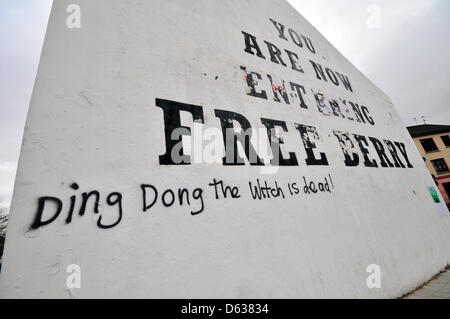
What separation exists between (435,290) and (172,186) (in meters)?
4.56

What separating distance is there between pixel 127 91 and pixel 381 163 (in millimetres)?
5517

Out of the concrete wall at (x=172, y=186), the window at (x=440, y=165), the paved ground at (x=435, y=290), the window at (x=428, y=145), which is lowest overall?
the paved ground at (x=435, y=290)

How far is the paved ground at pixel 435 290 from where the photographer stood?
9.64 ft

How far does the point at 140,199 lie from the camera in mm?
1687

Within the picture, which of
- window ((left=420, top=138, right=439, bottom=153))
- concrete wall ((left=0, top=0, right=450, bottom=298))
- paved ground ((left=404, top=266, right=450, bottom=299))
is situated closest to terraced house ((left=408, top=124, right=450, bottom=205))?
window ((left=420, top=138, right=439, bottom=153))

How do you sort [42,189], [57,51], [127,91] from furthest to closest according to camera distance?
[127,91], [57,51], [42,189]

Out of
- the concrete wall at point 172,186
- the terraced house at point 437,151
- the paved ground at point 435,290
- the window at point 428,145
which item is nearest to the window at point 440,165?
the terraced house at point 437,151

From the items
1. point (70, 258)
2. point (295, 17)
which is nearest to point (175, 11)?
point (70, 258)

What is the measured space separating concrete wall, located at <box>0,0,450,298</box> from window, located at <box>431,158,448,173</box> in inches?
1033

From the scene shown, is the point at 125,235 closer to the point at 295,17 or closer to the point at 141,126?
the point at 141,126

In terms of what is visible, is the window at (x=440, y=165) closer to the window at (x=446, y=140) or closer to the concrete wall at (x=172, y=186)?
the window at (x=446, y=140)

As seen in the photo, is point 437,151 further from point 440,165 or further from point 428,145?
point 440,165

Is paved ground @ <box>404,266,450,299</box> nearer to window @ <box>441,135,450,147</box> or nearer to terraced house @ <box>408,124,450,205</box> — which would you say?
terraced house @ <box>408,124,450,205</box>

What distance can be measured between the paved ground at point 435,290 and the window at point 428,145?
2692 centimetres
